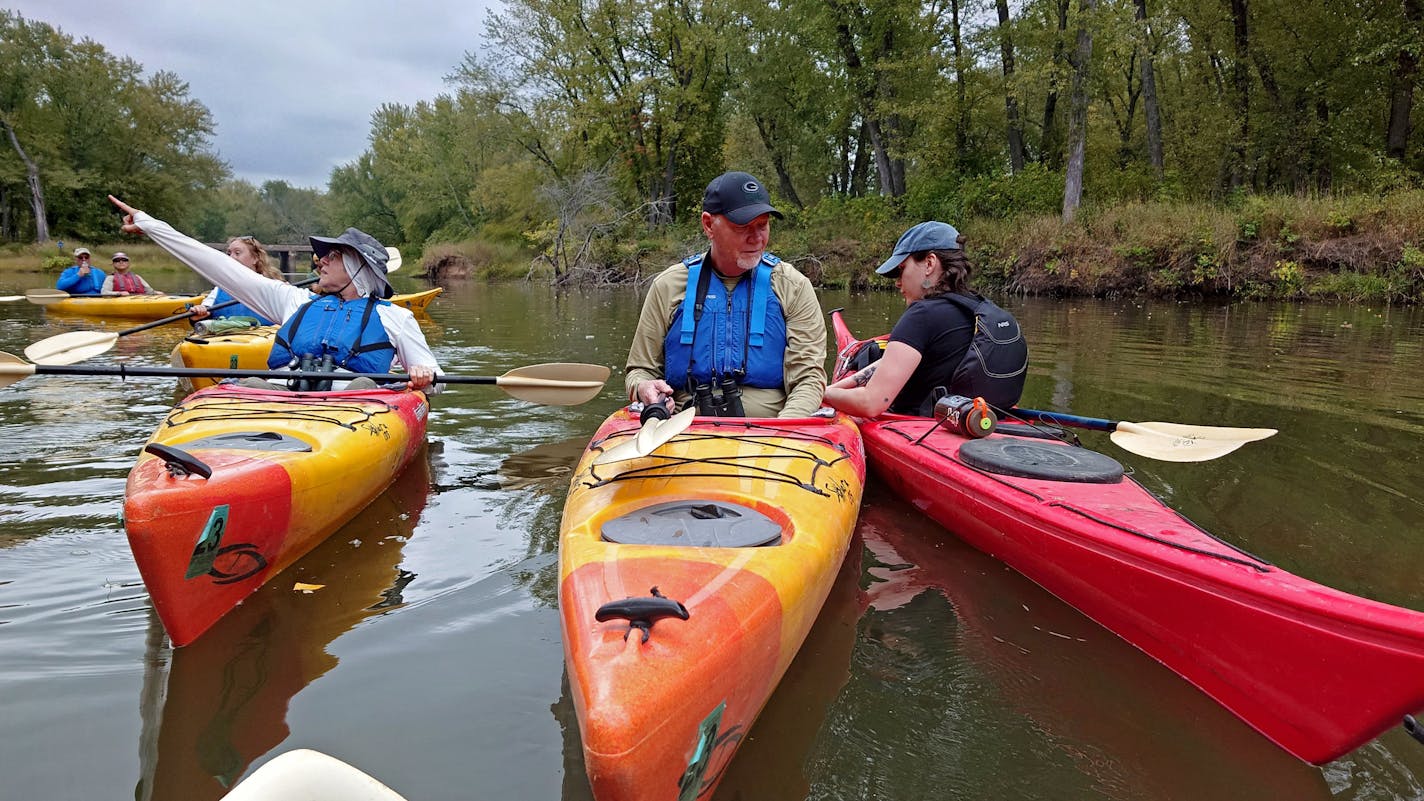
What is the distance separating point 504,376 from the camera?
486 cm

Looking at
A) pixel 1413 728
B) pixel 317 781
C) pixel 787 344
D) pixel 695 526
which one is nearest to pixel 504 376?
pixel 787 344

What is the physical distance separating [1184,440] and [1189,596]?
1.68 meters

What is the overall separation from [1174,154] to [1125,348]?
1842cm

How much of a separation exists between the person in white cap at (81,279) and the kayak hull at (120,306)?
0.55 meters

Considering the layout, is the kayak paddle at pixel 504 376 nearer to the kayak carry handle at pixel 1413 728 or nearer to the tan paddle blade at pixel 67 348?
the tan paddle blade at pixel 67 348

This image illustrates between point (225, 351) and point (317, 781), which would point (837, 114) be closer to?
point (225, 351)

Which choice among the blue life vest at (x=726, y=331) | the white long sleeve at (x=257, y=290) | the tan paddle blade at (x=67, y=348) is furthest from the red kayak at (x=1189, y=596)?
the tan paddle blade at (x=67, y=348)

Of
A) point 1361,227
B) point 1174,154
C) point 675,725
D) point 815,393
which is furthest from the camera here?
point 1174,154

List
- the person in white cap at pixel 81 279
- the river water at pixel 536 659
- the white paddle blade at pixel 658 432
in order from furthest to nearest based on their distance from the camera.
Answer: the person in white cap at pixel 81 279 < the white paddle blade at pixel 658 432 < the river water at pixel 536 659

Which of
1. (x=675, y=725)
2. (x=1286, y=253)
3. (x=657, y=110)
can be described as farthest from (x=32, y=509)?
(x=657, y=110)

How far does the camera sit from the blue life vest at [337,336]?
470cm

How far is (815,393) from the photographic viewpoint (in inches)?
145

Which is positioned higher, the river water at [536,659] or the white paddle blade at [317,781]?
the white paddle blade at [317,781]

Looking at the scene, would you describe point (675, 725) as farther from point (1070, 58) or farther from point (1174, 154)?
point (1174, 154)
